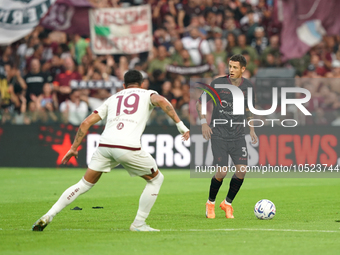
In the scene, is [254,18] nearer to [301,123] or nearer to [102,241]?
[301,123]

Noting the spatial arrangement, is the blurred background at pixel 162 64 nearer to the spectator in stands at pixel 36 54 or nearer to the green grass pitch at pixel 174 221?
the spectator in stands at pixel 36 54

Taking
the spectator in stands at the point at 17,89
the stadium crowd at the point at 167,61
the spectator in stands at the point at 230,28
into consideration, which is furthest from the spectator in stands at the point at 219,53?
the spectator in stands at the point at 17,89

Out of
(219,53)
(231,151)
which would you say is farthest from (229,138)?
(219,53)

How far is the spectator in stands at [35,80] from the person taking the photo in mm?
20312

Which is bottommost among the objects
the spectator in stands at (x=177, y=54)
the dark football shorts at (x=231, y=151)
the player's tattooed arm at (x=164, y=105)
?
the dark football shorts at (x=231, y=151)

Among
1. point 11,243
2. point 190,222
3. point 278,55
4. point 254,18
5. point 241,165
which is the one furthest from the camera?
point 254,18

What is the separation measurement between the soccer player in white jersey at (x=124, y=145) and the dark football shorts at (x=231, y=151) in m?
2.06

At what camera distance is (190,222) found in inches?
363

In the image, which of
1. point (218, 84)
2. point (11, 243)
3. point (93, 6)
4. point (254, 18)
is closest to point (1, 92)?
point (93, 6)

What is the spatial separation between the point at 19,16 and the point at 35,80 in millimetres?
2111

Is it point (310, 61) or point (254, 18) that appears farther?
point (254, 18)

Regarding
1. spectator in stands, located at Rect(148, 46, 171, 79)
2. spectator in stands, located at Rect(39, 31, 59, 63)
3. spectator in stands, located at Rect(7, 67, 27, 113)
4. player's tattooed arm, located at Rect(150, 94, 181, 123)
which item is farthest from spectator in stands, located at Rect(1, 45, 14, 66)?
player's tattooed arm, located at Rect(150, 94, 181, 123)

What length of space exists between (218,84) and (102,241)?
3.81 m

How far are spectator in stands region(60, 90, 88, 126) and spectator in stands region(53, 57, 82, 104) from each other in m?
0.17
